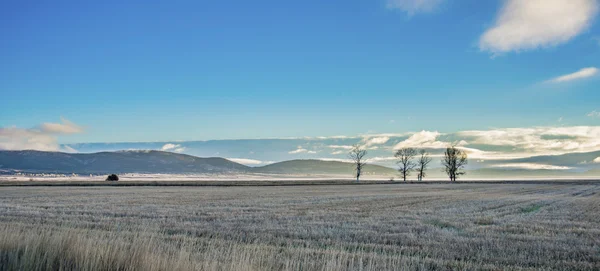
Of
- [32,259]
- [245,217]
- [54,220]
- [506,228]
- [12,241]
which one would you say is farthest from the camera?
[245,217]

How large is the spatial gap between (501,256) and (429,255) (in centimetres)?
165

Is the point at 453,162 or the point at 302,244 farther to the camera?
the point at 453,162

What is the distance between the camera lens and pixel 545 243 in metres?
11.8

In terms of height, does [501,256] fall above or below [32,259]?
below

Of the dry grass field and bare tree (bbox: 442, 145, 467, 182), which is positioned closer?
the dry grass field

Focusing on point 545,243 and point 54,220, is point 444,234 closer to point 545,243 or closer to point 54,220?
point 545,243

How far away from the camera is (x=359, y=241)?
12.3 meters

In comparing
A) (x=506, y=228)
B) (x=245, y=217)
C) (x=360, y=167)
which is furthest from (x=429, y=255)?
(x=360, y=167)

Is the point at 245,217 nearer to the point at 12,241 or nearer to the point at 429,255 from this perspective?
the point at 429,255

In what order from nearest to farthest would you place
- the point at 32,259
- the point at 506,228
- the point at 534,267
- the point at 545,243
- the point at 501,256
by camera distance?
the point at 32,259, the point at 534,267, the point at 501,256, the point at 545,243, the point at 506,228

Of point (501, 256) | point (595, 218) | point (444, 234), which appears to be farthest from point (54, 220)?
point (595, 218)

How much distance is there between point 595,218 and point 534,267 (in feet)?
41.9

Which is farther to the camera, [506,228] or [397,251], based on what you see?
[506,228]

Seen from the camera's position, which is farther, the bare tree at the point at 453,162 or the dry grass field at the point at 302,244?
the bare tree at the point at 453,162
